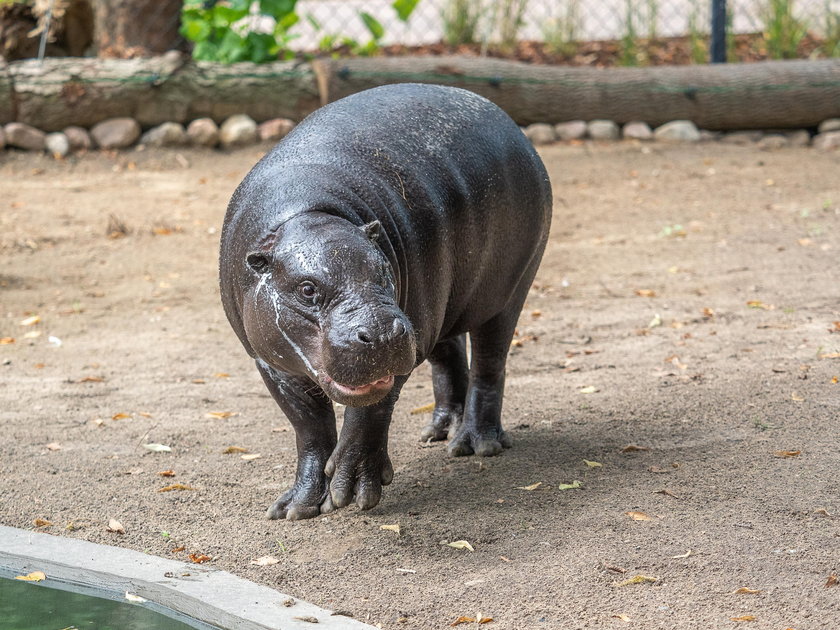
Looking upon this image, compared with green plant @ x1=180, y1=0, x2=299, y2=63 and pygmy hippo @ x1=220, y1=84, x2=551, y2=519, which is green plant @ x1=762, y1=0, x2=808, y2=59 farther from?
pygmy hippo @ x1=220, y1=84, x2=551, y2=519

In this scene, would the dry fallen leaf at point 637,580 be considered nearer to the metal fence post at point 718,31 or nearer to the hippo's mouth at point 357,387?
the hippo's mouth at point 357,387

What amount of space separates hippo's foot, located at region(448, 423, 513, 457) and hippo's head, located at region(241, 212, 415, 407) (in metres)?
1.37

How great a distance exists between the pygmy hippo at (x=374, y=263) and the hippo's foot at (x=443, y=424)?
11cm

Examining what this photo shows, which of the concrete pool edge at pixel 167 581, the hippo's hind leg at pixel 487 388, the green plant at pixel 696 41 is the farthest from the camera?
the green plant at pixel 696 41

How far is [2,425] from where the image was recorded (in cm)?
529

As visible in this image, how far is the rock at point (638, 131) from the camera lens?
36.7ft

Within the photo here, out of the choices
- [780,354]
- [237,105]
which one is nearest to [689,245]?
[780,354]

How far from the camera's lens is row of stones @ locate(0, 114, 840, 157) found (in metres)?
10.5

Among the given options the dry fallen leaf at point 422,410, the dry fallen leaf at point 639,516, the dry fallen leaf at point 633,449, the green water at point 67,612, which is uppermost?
the dry fallen leaf at point 639,516

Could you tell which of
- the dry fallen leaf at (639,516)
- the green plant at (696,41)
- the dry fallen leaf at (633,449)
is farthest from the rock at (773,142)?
the dry fallen leaf at (639,516)

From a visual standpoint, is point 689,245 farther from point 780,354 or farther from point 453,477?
point 453,477

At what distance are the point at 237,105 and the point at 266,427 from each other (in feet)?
20.2

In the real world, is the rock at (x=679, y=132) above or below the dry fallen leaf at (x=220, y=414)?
above

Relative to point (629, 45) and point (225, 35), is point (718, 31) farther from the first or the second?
point (225, 35)
